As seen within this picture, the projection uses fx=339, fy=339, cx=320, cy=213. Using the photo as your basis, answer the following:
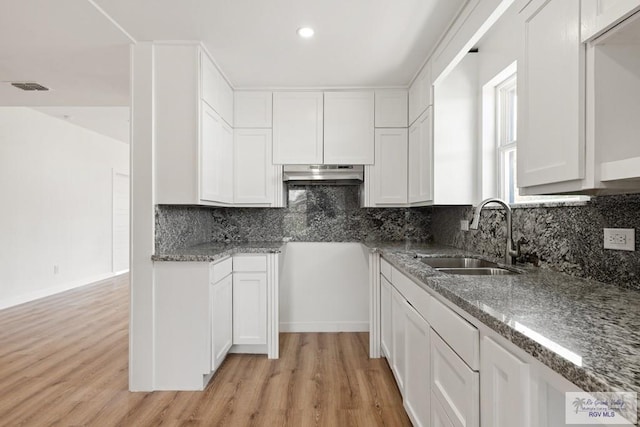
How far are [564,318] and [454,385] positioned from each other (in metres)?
0.51

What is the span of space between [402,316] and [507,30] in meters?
1.93

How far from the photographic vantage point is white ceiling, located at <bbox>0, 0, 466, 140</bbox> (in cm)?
204

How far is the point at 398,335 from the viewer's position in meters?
2.23

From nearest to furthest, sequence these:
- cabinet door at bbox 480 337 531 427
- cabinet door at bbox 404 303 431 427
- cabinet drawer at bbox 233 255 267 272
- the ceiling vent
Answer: cabinet door at bbox 480 337 531 427
cabinet door at bbox 404 303 431 427
cabinet drawer at bbox 233 255 267 272
the ceiling vent

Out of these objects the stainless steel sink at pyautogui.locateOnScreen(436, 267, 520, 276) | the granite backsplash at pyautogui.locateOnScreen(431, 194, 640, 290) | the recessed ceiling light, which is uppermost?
the recessed ceiling light

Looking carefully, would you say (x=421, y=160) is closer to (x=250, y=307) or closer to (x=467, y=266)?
(x=467, y=266)

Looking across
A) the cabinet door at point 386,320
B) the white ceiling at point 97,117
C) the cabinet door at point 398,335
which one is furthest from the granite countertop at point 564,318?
the white ceiling at point 97,117

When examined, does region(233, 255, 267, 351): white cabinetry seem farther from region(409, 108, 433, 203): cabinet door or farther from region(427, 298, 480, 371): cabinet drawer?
region(427, 298, 480, 371): cabinet drawer

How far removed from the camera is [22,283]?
15.0 ft

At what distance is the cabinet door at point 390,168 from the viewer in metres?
3.31

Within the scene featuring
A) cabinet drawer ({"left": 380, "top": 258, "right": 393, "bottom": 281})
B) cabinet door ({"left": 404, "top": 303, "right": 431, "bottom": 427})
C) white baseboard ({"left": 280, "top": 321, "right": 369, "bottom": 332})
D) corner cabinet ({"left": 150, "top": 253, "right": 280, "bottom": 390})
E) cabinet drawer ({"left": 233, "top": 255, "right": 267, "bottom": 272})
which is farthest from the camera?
white baseboard ({"left": 280, "top": 321, "right": 369, "bottom": 332})

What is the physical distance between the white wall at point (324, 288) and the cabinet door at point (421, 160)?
96 centimetres

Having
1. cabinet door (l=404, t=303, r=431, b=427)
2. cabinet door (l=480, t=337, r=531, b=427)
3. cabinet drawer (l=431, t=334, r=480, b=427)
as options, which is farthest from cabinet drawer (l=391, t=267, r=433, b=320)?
cabinet door (l=480, t=337, r=531, b=427)

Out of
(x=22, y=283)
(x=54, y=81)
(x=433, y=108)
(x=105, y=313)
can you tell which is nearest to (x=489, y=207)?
(x=433, y=108)
